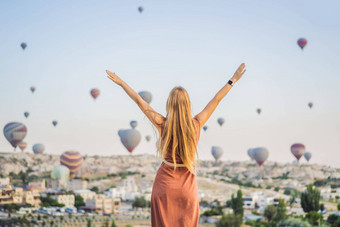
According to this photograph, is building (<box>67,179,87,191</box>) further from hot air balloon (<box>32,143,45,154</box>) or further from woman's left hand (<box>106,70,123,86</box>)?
woman's left hand (<box>106,70,123,86</box>)

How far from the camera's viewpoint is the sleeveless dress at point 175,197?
1410 millimetres

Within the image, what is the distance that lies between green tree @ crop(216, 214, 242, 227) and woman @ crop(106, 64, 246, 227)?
86.9ft

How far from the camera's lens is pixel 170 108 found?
1.44 meters

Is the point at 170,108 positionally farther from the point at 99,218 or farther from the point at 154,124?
the point at 99,218

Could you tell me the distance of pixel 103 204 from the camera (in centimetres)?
3734

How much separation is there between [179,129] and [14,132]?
21.3m

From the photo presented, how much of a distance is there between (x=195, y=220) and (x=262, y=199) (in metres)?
38.3

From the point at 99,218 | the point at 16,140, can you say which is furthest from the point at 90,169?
the point at 16,140

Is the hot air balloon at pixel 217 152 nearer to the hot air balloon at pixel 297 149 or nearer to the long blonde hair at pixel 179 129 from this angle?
the hot air balloon at pixel 297 149

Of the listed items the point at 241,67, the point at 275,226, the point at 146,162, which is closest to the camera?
the point at 241,67

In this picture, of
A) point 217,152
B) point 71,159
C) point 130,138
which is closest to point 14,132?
point 130,138

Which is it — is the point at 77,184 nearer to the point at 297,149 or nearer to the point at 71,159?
the point at 71,159

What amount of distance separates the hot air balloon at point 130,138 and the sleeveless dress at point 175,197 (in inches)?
854

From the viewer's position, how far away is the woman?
1.41 m
